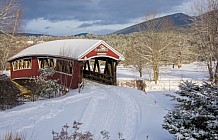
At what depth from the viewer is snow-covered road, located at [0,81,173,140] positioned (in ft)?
27.1

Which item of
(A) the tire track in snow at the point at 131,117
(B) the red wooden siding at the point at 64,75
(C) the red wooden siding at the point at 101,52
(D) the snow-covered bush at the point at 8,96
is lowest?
(A) the tire track in snow at the point at 131,117

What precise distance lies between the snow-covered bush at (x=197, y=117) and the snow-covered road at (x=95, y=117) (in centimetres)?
84

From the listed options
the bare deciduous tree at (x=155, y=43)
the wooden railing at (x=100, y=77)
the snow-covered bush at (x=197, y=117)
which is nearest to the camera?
the snow-covered bush at (x=197, y=117)

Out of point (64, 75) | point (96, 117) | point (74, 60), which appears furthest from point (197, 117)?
point (64, 75)

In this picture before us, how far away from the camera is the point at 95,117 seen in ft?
33.2

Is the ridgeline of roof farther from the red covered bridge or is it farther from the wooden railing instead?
the wooden railing

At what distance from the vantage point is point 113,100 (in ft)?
45.5

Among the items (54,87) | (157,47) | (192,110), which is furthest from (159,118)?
(157,47)

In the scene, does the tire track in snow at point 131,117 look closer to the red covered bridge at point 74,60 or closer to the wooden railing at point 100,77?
the red covered bridge at point 74,60

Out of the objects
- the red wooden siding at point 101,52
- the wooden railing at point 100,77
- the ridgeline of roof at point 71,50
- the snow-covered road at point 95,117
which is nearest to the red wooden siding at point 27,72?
the ridgeline of roof at point 71,50

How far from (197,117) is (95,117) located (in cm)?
441

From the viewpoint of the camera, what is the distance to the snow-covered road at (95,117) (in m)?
8.26

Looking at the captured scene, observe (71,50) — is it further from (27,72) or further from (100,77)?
(27,72)

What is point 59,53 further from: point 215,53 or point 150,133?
point 150,133
